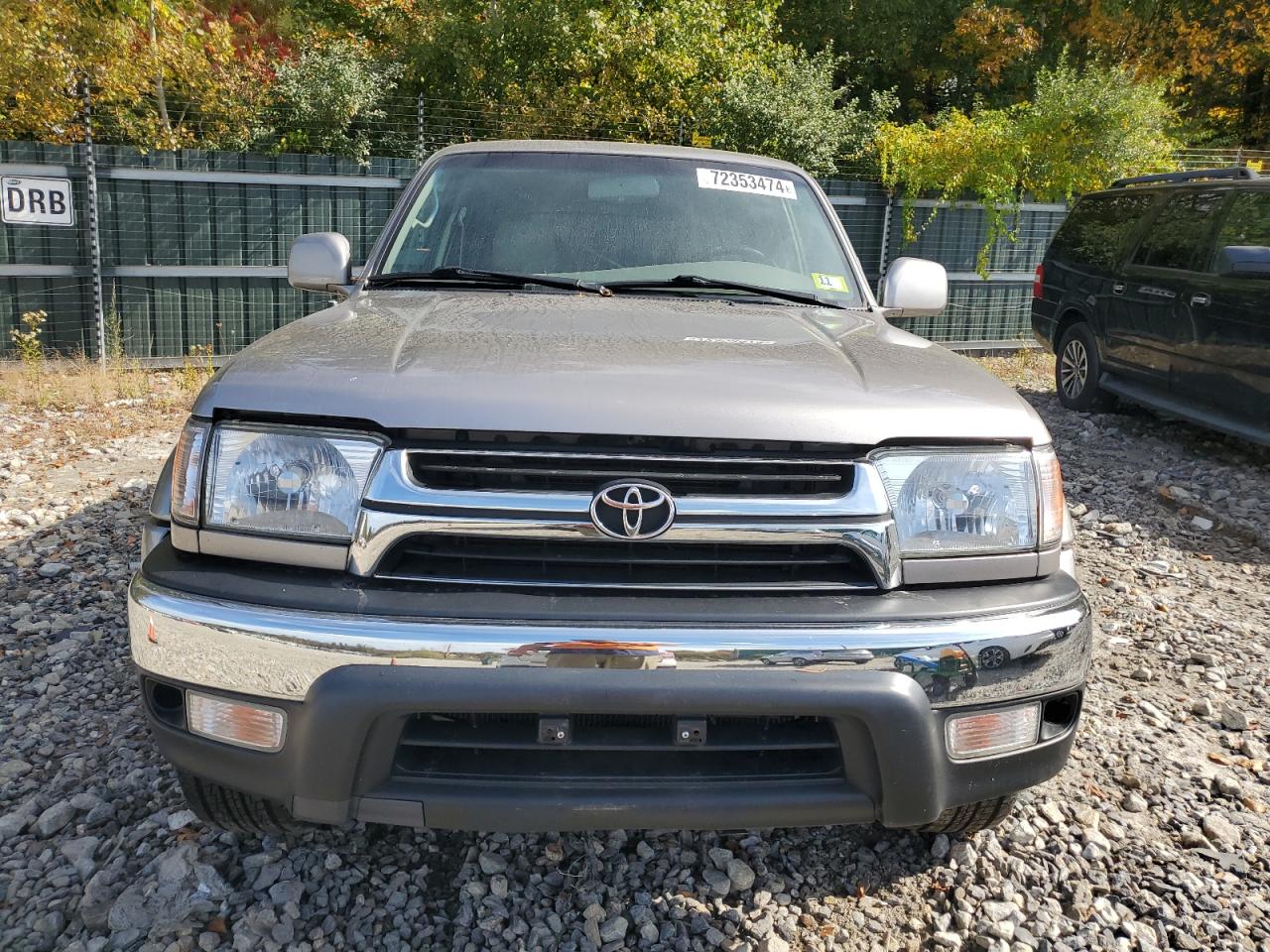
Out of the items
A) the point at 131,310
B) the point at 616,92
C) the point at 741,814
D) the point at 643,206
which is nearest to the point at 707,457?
the point at 741,814

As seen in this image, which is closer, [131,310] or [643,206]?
[643,206]

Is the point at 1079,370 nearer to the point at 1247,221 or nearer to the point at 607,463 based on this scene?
the point at 1247,221

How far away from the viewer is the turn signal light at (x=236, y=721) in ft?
6.47

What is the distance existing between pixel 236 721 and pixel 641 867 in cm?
113

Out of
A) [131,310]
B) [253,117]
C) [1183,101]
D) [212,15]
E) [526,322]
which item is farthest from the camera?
[1183,101]

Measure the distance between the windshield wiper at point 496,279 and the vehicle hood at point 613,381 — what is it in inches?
16.6

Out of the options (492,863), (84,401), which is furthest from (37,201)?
(492,863)

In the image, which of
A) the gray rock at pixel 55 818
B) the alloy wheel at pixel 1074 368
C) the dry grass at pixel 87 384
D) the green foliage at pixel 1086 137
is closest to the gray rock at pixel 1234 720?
the gray rock at pixel 55 818

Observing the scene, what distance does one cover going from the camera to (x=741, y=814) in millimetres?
1983

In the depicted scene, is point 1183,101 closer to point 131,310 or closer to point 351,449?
point 131,310

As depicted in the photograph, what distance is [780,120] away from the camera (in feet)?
39.9

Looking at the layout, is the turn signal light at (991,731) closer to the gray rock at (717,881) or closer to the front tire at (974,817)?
the front tire at (974,817)

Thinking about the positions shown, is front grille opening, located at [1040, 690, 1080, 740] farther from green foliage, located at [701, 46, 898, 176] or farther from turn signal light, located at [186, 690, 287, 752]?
green foliage, located at [701, 46, 898, 176]

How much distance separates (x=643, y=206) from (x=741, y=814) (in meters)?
2.13
